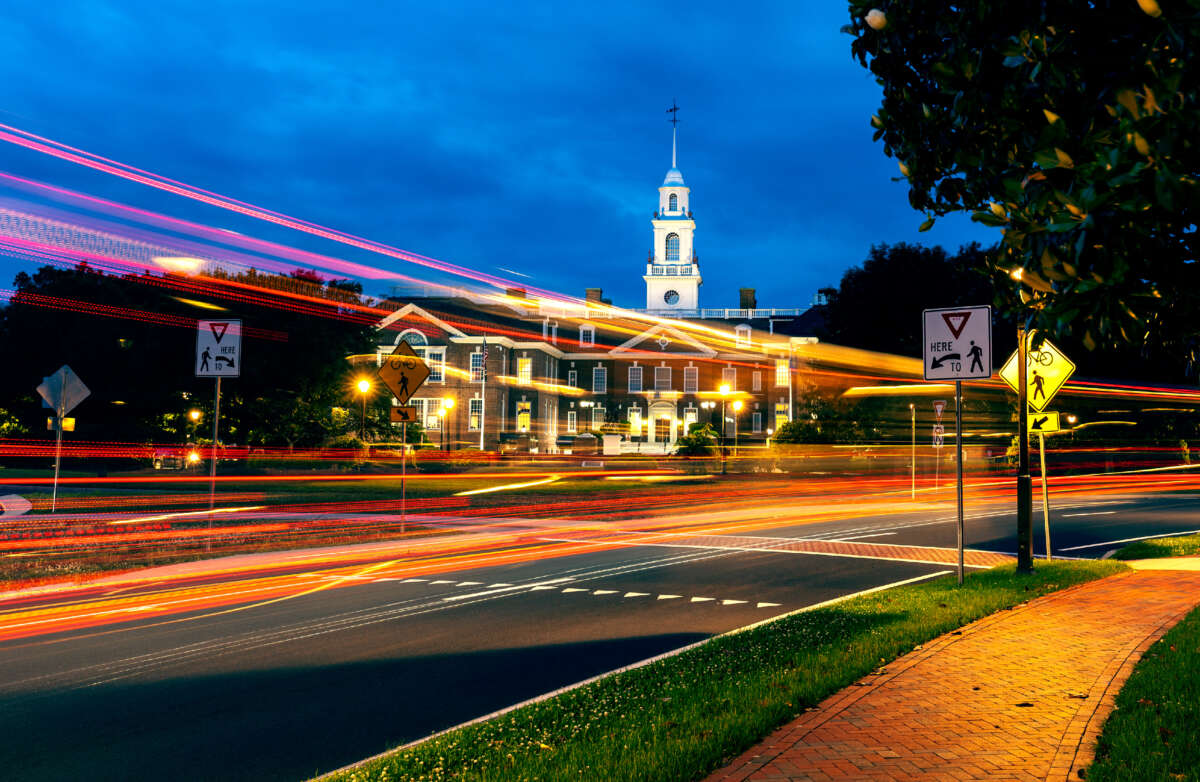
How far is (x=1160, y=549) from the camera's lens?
1488 cm

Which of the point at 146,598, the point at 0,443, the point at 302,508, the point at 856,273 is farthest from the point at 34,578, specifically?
the point at 856,273

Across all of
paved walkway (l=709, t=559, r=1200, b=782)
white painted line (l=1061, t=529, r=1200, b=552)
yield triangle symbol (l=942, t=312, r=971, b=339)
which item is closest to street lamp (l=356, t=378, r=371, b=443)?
white painted line (l=1061, t=529, r=1200, b=552)

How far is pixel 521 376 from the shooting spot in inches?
2734

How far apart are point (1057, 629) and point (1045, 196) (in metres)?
6.13

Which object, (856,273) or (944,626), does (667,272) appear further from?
(944,626)

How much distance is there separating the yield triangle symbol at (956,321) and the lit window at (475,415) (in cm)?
5722

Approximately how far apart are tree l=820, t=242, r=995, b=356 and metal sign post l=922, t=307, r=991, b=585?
33.3 meters

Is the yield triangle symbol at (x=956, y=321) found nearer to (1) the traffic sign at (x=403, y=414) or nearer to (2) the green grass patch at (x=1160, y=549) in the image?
(2) the green grass patch at (x=1160, y=549)

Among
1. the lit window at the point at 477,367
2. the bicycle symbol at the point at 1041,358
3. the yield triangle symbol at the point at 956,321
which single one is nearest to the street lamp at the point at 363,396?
the lit window at the point at 477,367

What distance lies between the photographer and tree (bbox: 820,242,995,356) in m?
42.5

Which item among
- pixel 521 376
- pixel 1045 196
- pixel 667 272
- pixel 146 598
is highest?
pixel 667 272

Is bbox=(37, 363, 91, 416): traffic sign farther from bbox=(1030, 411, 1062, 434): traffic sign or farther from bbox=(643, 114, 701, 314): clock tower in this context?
bbox=(643, 114, 701, 314): clock tower

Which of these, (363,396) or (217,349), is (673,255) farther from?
(217,349)

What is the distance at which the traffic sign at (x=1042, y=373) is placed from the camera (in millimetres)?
12711
